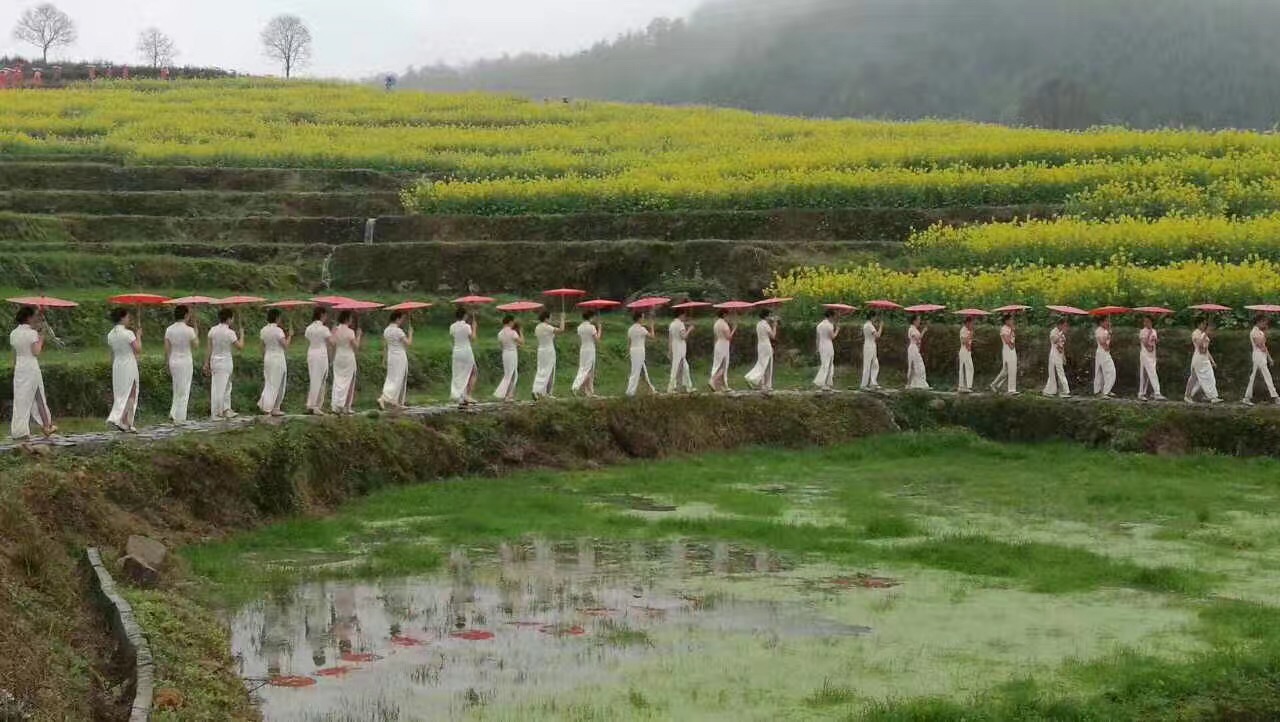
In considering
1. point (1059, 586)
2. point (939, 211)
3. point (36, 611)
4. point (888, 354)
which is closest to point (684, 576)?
point (1059, 586)

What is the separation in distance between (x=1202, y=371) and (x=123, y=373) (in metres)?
13.3

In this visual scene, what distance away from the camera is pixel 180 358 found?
54.6 ft

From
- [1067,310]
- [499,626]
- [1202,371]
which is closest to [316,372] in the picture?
[499,626]

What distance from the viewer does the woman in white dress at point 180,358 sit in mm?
16453

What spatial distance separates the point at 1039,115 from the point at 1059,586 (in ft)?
139

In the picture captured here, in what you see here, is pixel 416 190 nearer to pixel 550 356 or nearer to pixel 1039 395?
pixel 550 356

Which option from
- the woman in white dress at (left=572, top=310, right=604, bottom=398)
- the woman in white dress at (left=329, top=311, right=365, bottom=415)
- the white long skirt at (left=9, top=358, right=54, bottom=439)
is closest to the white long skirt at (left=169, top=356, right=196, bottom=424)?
the white long skirt at (left=9, top=358, right=54, bottom=439)

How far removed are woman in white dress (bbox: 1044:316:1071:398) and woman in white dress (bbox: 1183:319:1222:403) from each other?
1607 mm

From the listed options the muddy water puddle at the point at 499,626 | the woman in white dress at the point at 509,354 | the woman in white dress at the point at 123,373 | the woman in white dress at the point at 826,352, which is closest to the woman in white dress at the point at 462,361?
the woman in white dress at the point at 509,354

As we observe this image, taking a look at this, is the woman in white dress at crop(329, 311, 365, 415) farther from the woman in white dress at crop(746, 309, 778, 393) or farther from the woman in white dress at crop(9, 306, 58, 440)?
the woman in white dress at crop(746, 309, 778, 393)

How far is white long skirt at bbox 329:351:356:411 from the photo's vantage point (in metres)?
17.8

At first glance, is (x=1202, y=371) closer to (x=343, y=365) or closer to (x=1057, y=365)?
(x=1057, y=365)

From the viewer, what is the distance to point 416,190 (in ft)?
100

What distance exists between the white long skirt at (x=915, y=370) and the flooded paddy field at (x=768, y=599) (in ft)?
14.8
